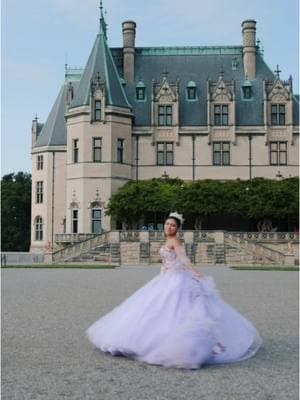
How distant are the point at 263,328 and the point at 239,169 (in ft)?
116

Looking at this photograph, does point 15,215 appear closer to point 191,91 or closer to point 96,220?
point 96,220

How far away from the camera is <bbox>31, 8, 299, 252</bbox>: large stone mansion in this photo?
1724 inches

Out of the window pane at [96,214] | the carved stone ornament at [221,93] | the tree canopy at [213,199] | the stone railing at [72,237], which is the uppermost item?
the carved stone ornament at [221,93]

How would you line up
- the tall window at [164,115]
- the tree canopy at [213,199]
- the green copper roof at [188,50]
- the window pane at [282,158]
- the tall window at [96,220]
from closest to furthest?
1. the tree canopy at [213,199]
2. the tall window at [96,220]
3. the window pane at [282,158]
4. the tall window at [164,115]
5. the green copper roof at [188,50]

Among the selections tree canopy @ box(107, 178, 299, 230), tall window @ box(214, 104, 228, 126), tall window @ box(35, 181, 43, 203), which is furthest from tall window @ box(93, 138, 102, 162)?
tall window @ box(214, 104, 228, 126)

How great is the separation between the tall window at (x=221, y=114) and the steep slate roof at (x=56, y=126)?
1179 cm

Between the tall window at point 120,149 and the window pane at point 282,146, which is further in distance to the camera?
the window pane at point 282,146

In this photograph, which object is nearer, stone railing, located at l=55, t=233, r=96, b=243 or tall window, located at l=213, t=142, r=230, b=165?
stone railing, located at l=55, t=233, r=96, b=243

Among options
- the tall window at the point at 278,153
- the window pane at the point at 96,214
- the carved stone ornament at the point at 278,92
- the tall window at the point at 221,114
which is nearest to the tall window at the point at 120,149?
the window pane at the point at 96,214

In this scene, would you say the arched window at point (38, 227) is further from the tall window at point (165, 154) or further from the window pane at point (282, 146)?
the window pane at point (282, 146)

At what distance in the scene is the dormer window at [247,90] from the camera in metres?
46.7

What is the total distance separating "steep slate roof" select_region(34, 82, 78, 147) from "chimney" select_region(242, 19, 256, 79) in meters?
14.1

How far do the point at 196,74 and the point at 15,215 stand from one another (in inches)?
1232

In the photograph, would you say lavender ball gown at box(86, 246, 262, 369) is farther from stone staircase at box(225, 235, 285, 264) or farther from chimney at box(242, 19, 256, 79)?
chimney at box(242, 19, 256, 79)
